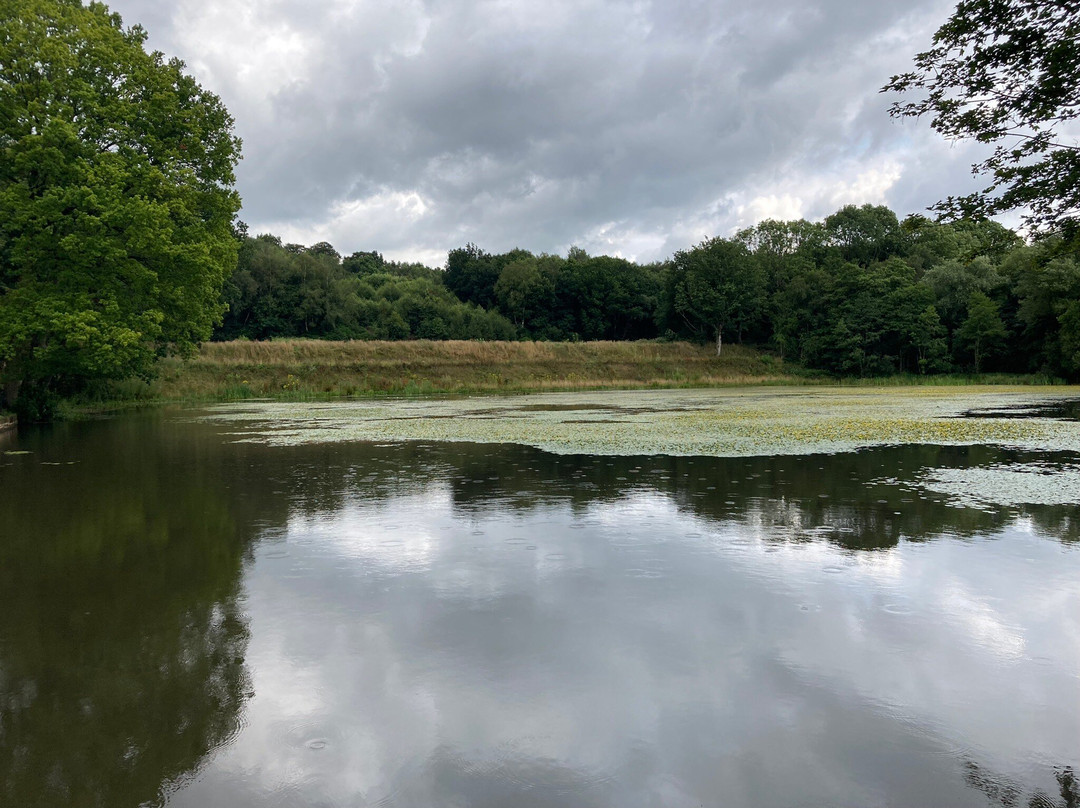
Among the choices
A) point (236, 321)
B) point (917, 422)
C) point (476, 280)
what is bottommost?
point (917, 422)

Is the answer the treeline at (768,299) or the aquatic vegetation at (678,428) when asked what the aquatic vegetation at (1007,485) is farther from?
the treeline at (768,299)

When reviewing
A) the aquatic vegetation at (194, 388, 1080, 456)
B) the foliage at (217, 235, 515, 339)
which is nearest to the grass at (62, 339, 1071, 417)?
the aquatic vegetation at (194, 388, 1080, 456)

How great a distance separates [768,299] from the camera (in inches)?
2965

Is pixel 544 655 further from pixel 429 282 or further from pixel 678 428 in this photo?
pixel 429 282

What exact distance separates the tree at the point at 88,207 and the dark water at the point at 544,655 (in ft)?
58.2

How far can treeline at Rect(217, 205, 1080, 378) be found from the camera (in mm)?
60000

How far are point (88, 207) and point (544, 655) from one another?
26.5m

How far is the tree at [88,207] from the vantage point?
23.8 meters

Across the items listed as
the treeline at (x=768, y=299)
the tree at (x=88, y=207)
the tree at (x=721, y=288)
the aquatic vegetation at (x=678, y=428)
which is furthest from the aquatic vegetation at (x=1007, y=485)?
the tree at (x=721, y=288)

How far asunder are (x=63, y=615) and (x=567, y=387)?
46.9m

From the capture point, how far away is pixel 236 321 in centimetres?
7650

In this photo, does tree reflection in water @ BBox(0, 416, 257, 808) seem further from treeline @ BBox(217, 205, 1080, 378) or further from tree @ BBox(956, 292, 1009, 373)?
tree @ BBox(956, 292, 1009, 373)

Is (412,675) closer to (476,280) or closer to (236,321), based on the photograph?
(236,321)

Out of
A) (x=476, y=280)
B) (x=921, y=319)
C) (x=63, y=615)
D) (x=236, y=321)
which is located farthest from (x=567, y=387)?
(x=476, y=280)
